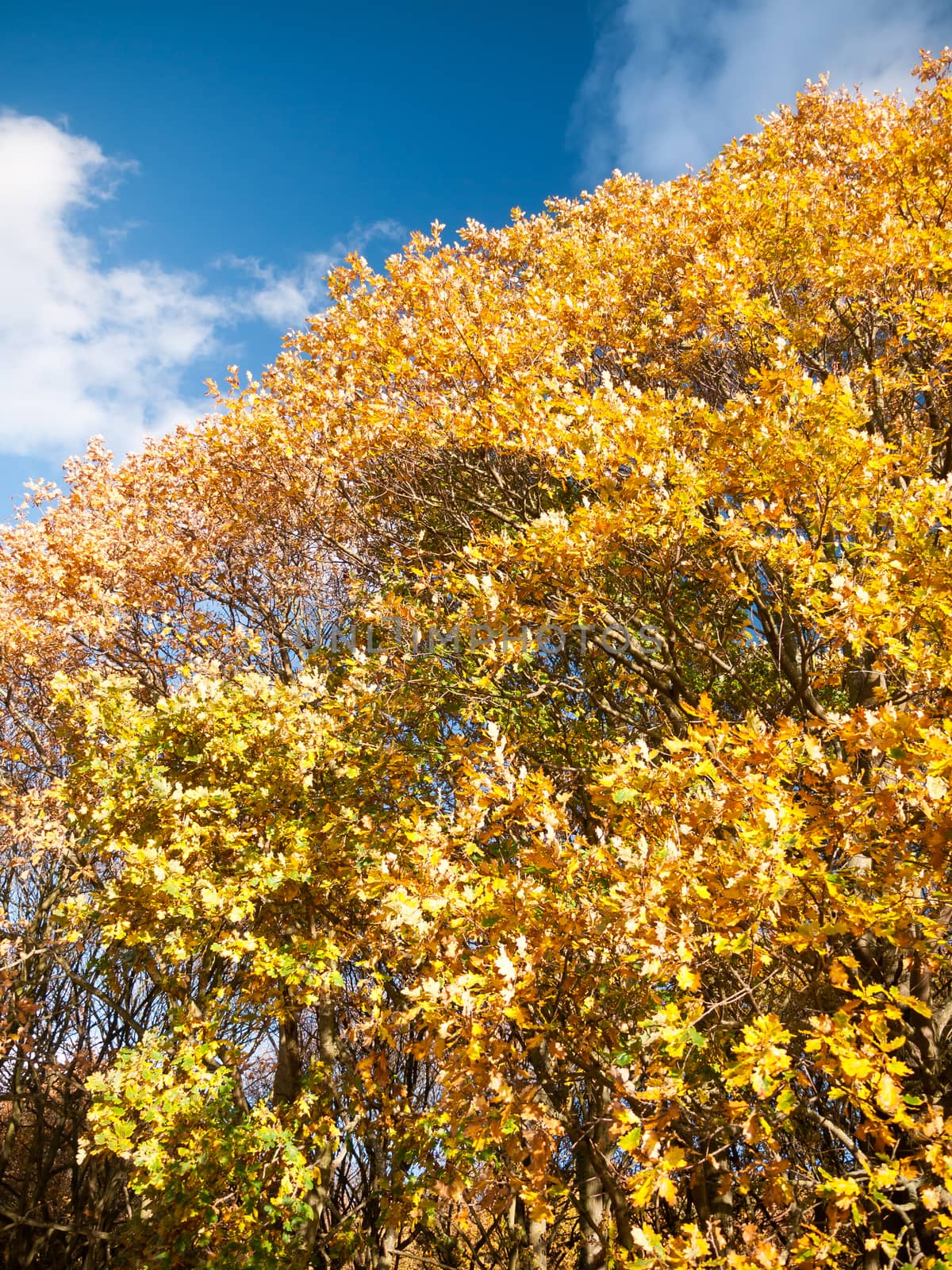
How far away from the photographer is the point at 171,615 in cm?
1034

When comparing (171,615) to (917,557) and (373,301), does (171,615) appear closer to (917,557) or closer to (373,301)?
(373,301)

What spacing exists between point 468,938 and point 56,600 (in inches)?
299

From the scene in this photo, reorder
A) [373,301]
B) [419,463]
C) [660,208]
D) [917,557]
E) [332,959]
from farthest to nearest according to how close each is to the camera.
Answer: [660,208]
[373,301]
[419,463]
[332,959]
[917,557]

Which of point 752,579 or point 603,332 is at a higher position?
point 603,332

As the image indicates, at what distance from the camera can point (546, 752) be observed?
7629 millimetres

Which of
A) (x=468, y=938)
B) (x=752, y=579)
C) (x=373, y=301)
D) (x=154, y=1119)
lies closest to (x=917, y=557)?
(x=752, y=579)

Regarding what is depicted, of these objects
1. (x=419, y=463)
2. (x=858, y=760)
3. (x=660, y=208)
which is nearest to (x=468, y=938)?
(x=858, y=760)

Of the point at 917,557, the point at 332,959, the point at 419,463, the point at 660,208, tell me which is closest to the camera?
the point at 917,557

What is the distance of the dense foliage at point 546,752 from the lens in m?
3.43

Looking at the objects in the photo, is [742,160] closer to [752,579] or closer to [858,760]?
[752,579]

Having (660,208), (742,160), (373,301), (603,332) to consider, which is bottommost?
(603,332)

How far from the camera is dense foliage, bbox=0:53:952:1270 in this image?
11.3 ft

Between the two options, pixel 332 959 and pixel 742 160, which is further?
pixel 742 160

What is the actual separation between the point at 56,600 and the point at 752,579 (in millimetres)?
8425
